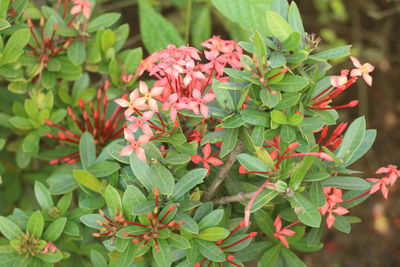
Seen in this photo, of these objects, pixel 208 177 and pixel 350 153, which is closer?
pixel 350 153

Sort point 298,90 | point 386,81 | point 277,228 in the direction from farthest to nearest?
point 386,81, point 277,228, point 298,90

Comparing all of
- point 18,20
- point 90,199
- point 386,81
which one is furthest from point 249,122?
point 386,81

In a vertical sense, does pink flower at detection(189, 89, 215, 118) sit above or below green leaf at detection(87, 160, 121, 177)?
above

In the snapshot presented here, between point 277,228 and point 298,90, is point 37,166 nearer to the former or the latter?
point 277,228

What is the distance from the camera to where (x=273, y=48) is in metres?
0.88

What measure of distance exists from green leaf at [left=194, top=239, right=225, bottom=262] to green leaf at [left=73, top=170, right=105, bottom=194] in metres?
0.24

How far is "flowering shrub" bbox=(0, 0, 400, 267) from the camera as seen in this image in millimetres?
872

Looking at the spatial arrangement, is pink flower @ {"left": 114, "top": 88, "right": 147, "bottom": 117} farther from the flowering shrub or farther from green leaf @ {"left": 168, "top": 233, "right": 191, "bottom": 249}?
green leaf @ {"left": 168, "top": 233, "right": 191, "bottom": 249}

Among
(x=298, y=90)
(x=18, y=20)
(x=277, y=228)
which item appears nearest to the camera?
(x=298, y=90)

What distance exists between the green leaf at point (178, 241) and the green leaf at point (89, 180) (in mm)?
203

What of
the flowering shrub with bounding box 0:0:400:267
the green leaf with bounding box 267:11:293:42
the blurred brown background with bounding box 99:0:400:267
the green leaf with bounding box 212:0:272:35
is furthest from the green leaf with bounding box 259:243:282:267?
the blurred brown background with bounding box 99:0:400:267

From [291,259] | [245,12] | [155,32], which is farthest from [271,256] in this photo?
[155,32]

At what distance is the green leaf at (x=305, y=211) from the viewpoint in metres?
0.86

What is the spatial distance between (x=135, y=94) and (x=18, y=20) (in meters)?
0.45
